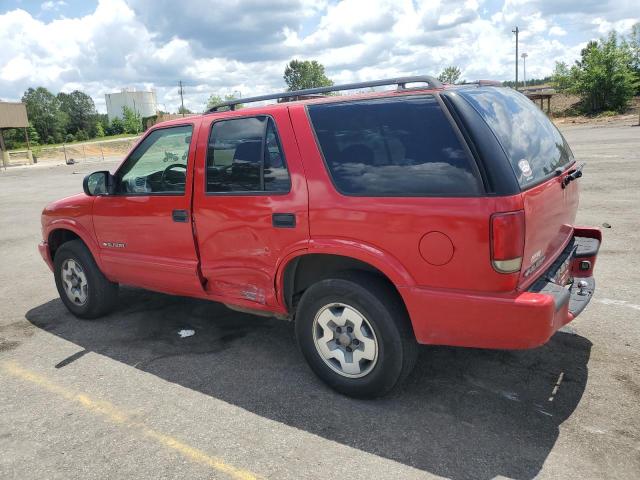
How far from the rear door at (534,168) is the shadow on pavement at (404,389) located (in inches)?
32.5

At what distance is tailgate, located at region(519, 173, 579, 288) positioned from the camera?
9.29 feet

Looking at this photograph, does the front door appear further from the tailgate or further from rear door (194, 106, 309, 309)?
the tailgate

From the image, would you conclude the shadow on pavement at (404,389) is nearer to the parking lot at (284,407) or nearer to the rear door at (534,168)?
the parking lot at (284,407)

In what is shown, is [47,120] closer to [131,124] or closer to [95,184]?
[131,124]

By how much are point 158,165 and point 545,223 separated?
2.97m

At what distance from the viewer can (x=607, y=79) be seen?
149 ft

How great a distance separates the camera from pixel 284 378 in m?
3.75

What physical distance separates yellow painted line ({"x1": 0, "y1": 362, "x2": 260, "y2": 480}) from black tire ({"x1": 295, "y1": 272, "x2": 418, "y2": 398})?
919 mm

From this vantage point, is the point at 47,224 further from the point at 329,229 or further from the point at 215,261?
the point at 329,229

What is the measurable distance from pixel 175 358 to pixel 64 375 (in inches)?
32.5

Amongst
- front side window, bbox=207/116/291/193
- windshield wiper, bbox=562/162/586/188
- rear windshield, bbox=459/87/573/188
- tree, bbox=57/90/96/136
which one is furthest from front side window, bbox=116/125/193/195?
tree, bbox=57/90/96/136

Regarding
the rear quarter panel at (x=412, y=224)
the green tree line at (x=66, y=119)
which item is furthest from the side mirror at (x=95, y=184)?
the green tree line at (x=66, y=119)

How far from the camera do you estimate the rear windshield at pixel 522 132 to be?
2.93 metres

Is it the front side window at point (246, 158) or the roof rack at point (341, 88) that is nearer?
the roof rack at point (341, 88)
